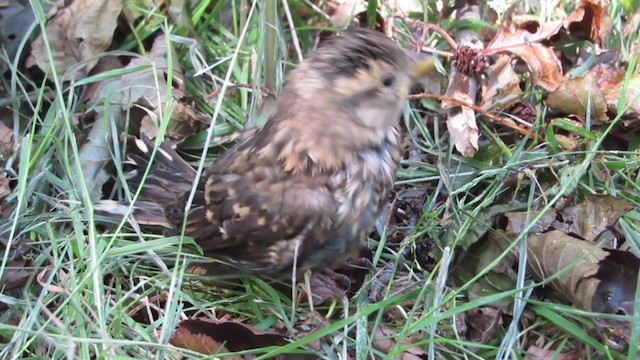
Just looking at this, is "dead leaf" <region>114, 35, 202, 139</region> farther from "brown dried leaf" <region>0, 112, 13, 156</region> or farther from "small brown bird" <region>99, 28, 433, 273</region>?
"small brown bird" <region>99, 28, 433, 273</region>

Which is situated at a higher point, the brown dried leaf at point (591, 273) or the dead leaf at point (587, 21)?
the dead leaf at point (587, 21)

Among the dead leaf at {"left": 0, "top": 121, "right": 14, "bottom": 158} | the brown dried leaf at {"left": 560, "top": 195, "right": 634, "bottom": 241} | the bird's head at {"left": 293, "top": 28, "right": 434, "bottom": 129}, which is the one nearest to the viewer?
the bird's head at {"left": 293, "top": 28, "right": 434, "bottom": 129}

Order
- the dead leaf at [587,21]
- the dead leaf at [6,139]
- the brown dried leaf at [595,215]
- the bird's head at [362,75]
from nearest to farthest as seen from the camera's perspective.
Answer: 1. the bird's head at [362,75]
2. the brown dried leaf at [595,215]
3. the dead leaf at [6,139]
4. the dead leaf at [587,21]

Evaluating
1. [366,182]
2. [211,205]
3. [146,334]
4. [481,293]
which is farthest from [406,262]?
[146,334]

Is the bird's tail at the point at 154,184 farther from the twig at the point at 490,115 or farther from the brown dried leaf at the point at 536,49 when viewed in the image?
the brown dried leaf at the point at 536,49

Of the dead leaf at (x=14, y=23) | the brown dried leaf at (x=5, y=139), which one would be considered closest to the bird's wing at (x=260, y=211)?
the brown dried leaf at (x=5, y=139)

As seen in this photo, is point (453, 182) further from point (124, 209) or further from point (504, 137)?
point (124, 209)

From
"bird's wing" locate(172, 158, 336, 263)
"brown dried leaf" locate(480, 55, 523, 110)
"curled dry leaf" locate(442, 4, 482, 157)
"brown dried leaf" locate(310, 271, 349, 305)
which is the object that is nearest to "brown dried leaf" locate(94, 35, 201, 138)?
"bird's wing" locate(172, 158, 336, 263)
